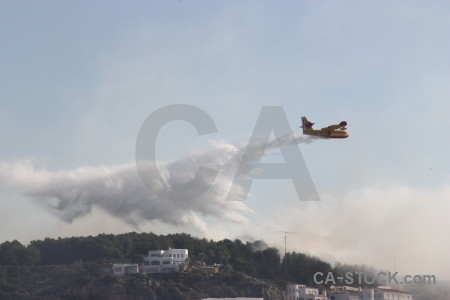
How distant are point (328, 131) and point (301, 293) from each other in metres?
44.8

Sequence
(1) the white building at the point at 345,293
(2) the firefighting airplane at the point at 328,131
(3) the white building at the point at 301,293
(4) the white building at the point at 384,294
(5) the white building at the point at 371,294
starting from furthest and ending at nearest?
(1) the white building at the point at 345,293 < (3) the white building at the point at 301,293 < (5) the white building at the point at 371,294 < (4) the white building at the point at 384,294 < (2) the firefighting airplane at the point at 328,131

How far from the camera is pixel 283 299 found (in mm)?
186375

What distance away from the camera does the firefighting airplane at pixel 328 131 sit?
155m

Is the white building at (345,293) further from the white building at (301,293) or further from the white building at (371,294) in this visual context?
the white building at (301,293)

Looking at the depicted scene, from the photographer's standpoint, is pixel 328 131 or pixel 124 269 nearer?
pixel 328 131

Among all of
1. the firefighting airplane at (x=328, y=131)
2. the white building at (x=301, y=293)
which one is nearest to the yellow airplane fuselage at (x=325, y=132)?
the firefighting airplane at (x=328, y=131)

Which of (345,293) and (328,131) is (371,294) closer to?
(345,293)

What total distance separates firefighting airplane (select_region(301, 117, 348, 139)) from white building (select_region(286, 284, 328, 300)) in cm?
4254

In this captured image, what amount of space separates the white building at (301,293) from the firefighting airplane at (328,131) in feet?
140

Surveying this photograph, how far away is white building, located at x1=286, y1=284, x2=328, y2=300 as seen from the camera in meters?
186

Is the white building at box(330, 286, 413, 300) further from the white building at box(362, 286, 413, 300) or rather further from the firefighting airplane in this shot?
the firefighting airplane

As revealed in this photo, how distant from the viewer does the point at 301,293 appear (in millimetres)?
187875

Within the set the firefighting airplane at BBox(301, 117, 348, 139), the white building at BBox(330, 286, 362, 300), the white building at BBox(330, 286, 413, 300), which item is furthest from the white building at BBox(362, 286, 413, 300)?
the firefighting airplane at BBox(301, 117, 348, 139)

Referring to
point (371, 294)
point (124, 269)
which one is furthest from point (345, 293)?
point (124, 269)
